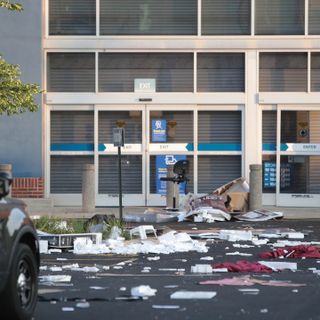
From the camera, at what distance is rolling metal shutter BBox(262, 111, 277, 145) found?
22.6 metres

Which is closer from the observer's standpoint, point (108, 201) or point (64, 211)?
point (64, 211)

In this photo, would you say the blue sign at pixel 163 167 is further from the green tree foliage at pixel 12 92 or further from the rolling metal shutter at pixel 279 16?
the green tree foliage at pixel 12 92

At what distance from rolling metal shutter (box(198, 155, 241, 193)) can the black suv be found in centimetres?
1497

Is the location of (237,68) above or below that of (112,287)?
above

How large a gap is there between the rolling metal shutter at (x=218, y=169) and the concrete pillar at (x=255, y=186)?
218 centimetres

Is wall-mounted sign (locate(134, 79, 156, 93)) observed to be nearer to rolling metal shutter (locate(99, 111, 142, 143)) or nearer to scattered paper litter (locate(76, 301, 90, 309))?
rolling metal shutter (locate(99, 111, 142, 143))

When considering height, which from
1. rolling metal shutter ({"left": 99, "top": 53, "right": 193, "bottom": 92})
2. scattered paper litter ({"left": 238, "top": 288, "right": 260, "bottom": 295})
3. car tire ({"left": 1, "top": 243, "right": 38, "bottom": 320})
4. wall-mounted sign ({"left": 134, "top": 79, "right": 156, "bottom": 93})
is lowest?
scattered paper litter ({"left": 238, "top": 288, "right": 260, "bottom": 295})

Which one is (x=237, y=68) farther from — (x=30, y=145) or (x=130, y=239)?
(x=130, y=239)

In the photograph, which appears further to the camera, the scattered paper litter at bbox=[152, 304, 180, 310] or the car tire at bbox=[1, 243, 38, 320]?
the scattered paper litter at bbox=[152, 304, 180, 310]

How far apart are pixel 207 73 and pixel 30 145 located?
517 cm

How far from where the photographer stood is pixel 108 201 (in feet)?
74.6

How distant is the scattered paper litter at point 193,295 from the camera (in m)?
8.85

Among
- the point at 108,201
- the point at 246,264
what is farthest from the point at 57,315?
the point at 108,201

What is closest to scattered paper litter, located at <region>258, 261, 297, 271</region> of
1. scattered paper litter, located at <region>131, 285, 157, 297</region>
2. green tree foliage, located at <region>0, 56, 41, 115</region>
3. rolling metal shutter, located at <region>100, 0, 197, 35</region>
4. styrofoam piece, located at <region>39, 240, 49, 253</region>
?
scattered paper litter, located at <region>131, 285, 157, 297</region>
